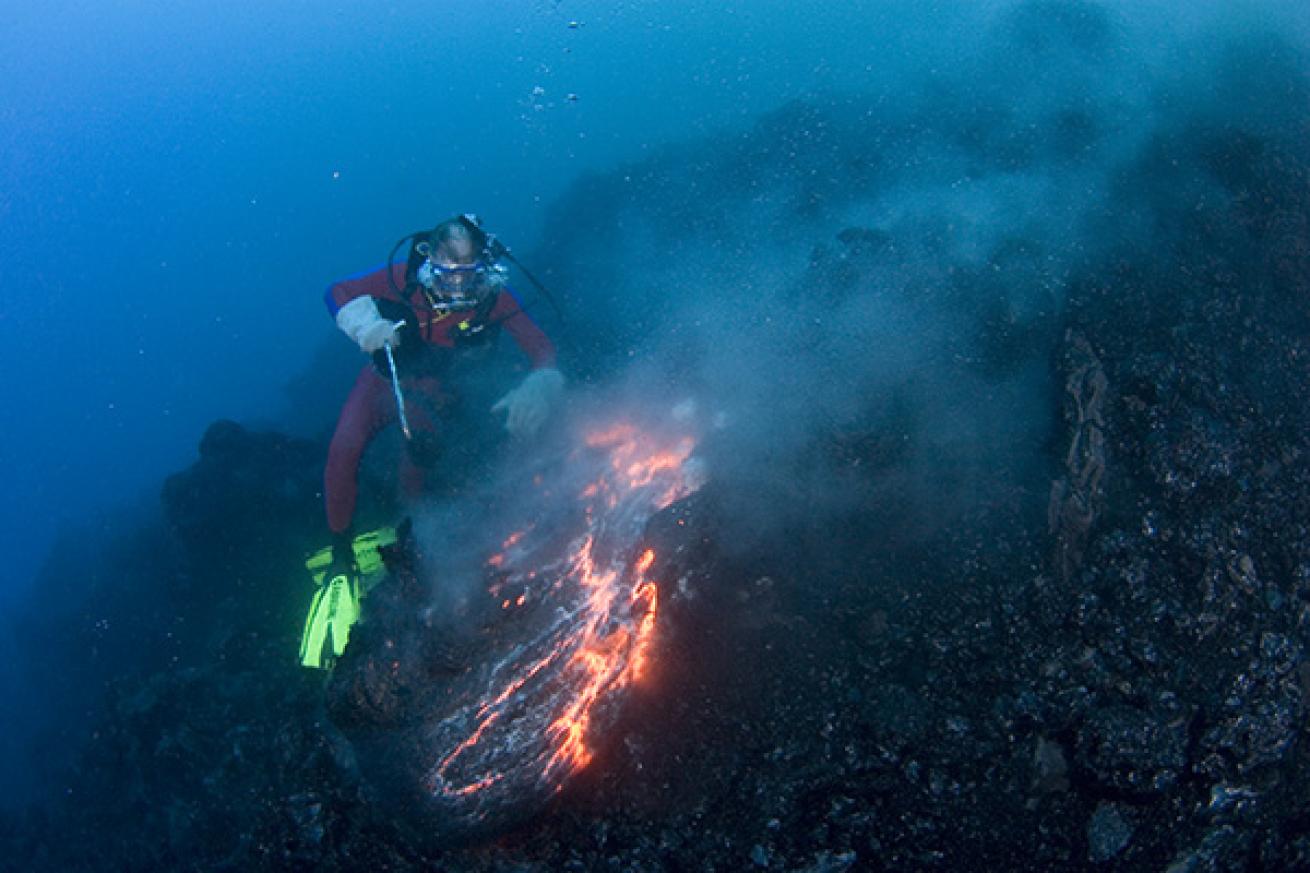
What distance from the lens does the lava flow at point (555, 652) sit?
12.3 feet

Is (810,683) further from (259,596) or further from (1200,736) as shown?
(259,596)

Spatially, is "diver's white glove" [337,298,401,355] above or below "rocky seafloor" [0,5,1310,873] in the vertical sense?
above

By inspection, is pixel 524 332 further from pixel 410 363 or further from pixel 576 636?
pixel 576 636

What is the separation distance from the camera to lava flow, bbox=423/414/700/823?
376 cm

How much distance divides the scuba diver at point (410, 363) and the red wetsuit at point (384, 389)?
11 millimetres

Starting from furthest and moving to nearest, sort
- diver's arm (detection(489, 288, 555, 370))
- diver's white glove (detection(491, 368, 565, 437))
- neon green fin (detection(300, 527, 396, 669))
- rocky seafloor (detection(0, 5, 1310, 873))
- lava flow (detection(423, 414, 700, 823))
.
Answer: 1. diver's arm (detection(489, 288, 555, 370))
2. diver's white glove (detection(491, 368, 565, 437))
3. neon green fin (detection(300, 527, 396, 669))
4. lava flow (detection(423, 414, 700, 823))
5. rocky seafloor (detection(0, 5, 1310, 873))

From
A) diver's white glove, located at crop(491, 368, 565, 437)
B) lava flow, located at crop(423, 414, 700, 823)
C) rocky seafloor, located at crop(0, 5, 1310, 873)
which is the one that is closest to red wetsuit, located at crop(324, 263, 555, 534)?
diver's white glove, located at crop(491, 368, 565, 437)

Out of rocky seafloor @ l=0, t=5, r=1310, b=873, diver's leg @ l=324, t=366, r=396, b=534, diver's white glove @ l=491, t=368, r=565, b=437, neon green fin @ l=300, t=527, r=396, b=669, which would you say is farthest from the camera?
diver's leg @ l=324, t=366, r=396, b=534

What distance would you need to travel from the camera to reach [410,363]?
20.5 feet

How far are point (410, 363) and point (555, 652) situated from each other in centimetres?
353

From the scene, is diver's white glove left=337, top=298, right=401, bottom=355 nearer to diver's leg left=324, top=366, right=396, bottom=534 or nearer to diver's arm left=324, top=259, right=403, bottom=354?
diver's arm left=324, top=259, right=403, bottom=354

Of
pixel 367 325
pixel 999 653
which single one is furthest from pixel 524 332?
pixel 999 653

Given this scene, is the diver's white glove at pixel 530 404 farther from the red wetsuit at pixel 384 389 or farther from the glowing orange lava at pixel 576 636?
the glowing orange lava at pixel 576 636

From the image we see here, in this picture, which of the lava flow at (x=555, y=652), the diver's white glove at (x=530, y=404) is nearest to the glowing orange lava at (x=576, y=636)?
the lava flow at (x=555, y=652)
